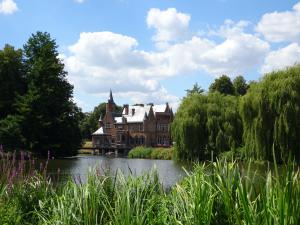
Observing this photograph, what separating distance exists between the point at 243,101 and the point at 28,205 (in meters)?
22.7

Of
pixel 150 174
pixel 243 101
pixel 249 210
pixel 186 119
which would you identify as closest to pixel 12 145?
pixel 186 119

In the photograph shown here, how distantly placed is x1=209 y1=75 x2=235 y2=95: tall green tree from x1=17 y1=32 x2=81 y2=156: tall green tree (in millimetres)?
24268

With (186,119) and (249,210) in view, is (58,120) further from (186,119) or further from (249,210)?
(249,210)

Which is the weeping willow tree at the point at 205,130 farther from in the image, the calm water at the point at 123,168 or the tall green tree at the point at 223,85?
the tall green tree at the point at 223,85

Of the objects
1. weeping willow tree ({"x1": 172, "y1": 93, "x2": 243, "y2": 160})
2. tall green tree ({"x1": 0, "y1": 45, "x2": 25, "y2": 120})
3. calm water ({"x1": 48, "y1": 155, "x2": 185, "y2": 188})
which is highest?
tall green tree ({"x1": 0, "y1": 45, "x2": 25, "y2": 120})

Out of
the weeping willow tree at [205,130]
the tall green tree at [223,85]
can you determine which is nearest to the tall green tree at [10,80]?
the weeping willow tree at [205,130]

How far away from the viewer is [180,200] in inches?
198

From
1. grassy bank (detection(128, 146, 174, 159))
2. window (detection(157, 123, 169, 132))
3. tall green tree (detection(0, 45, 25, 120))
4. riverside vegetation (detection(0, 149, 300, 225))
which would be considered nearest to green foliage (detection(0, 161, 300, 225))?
riverside vegetation (detection(0, 149, 300, 225))

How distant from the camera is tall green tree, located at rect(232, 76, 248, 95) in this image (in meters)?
71.5

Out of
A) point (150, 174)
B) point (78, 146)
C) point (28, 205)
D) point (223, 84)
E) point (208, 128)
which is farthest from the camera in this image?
point (223, 84)

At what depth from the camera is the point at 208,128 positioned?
38.0 metres

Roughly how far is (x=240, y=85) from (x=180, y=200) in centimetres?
6803

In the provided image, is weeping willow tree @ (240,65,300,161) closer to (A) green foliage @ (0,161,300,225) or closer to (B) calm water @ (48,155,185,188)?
(B) calm water @ (48,155,185,188)

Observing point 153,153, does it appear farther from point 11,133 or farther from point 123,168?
point 123,168
